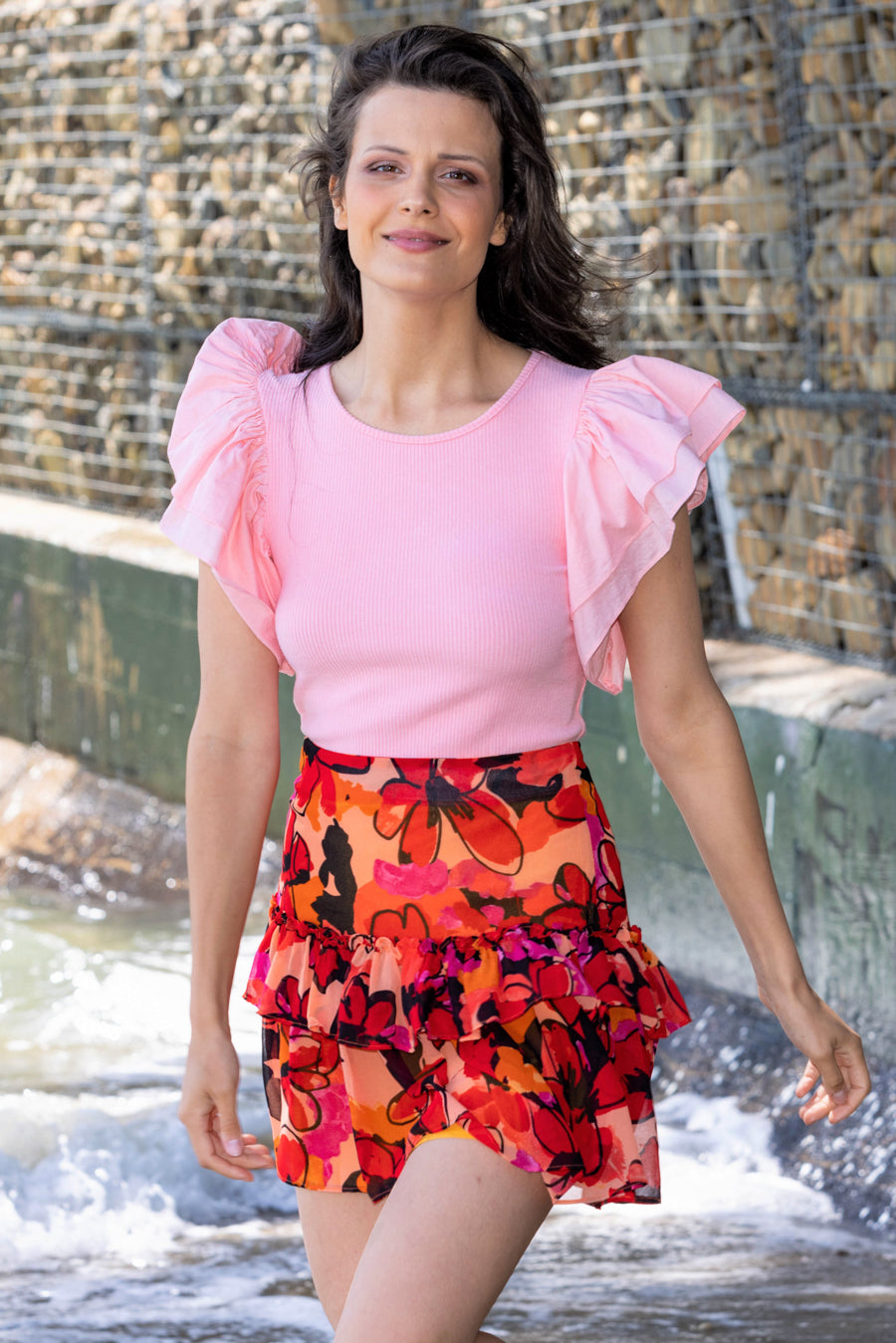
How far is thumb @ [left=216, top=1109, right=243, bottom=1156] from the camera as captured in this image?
89.8 inches

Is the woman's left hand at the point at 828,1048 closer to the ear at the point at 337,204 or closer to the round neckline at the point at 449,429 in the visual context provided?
the round neckline at the point at 449,429

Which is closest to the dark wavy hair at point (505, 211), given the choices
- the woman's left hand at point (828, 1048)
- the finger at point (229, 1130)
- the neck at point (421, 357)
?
the neck at point (421, 357)

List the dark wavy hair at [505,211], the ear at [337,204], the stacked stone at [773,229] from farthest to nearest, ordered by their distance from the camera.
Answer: the stacked stone at [773,229], the ear at [337,204], the dark wavy hair at [505,211]

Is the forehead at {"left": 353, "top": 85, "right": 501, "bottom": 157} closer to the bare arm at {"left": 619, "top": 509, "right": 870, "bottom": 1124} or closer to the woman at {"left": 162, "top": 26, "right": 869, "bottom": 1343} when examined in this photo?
the woman at {"left": 162, "top": 26, "right": 869, "bottom": 1343}

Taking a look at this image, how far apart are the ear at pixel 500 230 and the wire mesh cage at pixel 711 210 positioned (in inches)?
45.7

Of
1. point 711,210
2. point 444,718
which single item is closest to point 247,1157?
point 444,718

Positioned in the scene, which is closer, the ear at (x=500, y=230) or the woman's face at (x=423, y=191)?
the woman's face at (x=423, y=191)

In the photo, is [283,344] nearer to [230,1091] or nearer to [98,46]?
[230,1091]

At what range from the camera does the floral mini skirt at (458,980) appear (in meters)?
2.08

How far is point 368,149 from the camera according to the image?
2281 mm

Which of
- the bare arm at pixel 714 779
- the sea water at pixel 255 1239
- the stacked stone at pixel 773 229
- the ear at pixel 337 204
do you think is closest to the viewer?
the bare arm at pixel 714 779

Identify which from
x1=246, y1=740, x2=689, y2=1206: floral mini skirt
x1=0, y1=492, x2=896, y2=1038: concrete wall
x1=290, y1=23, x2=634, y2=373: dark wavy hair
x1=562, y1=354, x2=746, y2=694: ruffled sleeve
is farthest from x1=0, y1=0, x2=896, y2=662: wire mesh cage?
x1=246, y1=740, x2=689, y2=1206: floral mini skirt

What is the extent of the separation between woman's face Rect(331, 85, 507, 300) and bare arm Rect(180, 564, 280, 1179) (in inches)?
17.7

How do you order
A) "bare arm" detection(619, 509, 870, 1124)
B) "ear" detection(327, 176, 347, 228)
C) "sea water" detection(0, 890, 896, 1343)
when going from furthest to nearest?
"sea water" detection(0, 890, 896, 1343) < "ear" detection(327, 176, 347, 228) < "bare arm" detection(619, 509, 870, 1124)
